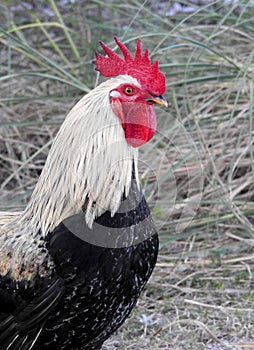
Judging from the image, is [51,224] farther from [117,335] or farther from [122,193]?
[117,335]

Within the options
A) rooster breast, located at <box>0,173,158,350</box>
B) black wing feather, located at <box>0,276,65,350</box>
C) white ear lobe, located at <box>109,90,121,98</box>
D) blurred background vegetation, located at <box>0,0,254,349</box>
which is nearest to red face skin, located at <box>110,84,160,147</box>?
white ear lobe, located at <box>109,90,121,98</box>

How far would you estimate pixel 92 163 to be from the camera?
9.28 ft

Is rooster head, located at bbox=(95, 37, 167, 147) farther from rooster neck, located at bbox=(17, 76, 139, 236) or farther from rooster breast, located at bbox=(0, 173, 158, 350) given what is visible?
rooster breast, located at bbox=(0, 173, 158, 350)

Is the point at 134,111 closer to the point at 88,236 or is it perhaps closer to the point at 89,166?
the point at 89,166

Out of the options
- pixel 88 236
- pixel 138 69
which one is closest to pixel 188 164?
pixel 138 69

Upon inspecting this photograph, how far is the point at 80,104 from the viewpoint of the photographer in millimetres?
2881

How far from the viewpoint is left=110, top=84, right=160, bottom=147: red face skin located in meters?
2.79

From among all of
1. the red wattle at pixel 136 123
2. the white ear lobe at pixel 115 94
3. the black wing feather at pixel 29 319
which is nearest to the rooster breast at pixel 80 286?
the black wing feather at pixel 29 319

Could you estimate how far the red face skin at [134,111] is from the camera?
279 cm

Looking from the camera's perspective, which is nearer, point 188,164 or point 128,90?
point 128,90

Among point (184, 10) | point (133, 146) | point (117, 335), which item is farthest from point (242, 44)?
point (133, 146)

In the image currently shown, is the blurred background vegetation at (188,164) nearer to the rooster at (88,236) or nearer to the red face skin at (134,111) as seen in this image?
the rooster at (88,236)

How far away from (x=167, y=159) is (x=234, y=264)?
0.86 metres

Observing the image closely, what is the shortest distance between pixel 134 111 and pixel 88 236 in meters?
0.50
